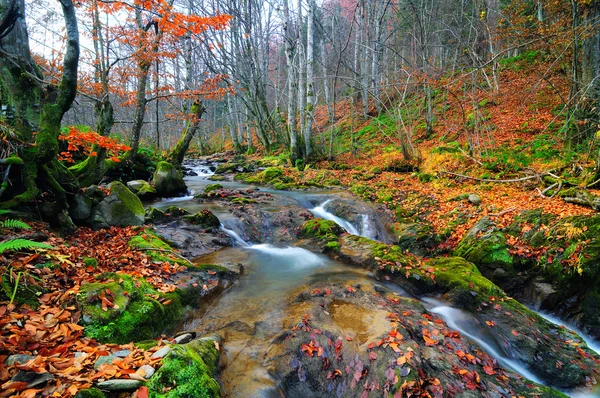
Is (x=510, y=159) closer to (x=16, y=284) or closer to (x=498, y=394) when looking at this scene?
(x=498, y=394)

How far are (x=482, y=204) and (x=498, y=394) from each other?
20.5ft

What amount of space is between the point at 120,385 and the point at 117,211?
510 centimetres

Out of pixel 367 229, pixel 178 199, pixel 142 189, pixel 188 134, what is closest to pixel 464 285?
pixel 367 229

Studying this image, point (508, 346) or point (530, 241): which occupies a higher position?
point (530, 241)

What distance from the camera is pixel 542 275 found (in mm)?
5965

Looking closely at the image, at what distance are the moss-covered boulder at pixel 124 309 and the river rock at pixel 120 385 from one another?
0.95 m

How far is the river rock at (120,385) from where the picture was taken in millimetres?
2045

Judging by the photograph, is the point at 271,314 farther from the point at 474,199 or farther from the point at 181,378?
the point at 474,199

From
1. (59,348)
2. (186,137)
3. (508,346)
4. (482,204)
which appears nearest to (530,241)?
(482,204)

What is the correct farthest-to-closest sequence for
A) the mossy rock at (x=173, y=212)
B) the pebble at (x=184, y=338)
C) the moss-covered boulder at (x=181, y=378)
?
the mossy rock at (x=173, y=212), the pebble at (x=184, y=338), the moss-covered boulder at (x=181, y=378)

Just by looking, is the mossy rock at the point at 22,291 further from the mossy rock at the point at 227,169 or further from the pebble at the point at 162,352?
the mossy rock at the point at 227,169

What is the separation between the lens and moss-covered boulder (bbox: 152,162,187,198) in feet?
34.2

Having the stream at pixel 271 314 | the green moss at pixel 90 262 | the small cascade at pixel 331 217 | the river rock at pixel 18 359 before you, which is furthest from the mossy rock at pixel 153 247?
the small cascade at pixel 331 217

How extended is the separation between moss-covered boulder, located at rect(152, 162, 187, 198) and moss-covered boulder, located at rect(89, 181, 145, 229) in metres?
3.50
